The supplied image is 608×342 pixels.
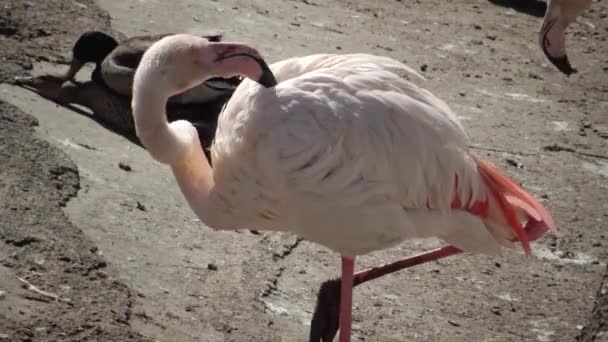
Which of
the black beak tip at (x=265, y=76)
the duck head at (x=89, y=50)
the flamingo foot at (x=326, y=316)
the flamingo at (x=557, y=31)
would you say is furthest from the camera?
the duck head at (x=89, y=50)

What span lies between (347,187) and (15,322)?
4.39 ft

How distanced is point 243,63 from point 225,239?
1.61 m

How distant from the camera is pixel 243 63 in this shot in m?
4.13

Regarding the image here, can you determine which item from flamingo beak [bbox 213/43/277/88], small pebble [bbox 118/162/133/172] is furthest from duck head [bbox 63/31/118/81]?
flamingo beak [bbox 213/43/277/88]

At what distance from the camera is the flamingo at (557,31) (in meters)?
6.70

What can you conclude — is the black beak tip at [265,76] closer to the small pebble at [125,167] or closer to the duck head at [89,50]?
the small pebble at [125,167]

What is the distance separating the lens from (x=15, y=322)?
4105 mm

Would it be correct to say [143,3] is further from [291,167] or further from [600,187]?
[291,167]

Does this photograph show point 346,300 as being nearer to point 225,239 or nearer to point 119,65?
point 225,239

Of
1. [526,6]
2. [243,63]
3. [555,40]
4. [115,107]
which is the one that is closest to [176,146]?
[243,63]

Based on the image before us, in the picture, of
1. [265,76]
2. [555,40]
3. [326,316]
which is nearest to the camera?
[265,76]

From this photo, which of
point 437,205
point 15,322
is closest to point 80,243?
point 15,322

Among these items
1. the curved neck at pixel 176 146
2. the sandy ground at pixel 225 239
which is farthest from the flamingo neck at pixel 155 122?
the sandy ground at pixel 225 239

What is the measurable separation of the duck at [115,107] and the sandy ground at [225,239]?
0.10m
